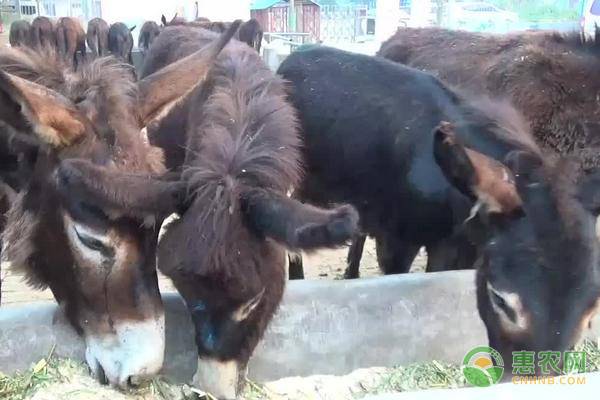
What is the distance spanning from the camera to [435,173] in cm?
399

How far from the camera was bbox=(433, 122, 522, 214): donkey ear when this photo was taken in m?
3.13

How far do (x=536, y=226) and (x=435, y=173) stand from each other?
40.7 inches

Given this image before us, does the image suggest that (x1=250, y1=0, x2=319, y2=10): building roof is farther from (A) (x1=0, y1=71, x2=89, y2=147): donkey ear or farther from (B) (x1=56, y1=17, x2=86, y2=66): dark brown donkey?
(A) (x1=0, y1=71, x2=89, y2=147): donkey ear

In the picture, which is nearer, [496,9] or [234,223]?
[234,223]

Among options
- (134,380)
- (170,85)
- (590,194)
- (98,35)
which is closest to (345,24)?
(98,35)

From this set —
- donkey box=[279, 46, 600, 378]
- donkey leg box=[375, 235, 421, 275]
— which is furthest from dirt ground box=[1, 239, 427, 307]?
donkey box=[279, 46, 600, 378]

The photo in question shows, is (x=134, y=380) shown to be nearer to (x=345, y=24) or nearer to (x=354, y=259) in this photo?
(x=354, y=259)

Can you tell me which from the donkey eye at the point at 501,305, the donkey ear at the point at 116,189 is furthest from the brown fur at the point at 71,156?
the donkey eye at the point at 501,305

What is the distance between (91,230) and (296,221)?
0.98m

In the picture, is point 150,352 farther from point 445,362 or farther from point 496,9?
point 496,9

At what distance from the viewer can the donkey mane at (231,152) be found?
8.87 feet

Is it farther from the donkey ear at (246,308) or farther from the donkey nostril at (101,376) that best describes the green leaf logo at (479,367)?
the donkey nostril at (101,376)

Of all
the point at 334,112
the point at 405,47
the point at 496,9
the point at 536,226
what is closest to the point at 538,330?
the point at 536,226

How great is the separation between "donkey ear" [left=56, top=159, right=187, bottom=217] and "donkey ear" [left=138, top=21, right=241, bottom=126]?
2.54 feet
